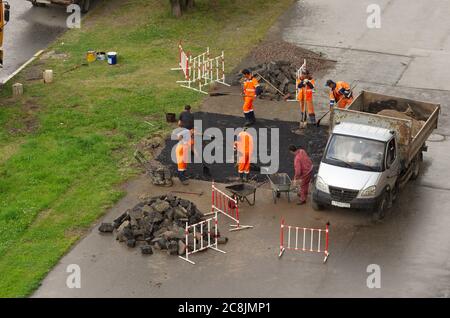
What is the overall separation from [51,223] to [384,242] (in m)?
8.07

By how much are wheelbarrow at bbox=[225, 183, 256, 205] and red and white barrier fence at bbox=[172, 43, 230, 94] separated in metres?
7.88

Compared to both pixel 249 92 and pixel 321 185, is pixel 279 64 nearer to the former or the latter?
pixel 249 92

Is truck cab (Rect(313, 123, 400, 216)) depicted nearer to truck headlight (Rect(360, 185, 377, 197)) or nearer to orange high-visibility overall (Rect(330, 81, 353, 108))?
truck headlight (Rect(360, 185, 377, 197))

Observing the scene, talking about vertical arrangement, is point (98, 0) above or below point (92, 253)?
above

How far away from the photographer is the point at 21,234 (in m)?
23.1

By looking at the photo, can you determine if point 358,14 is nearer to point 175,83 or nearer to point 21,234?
point 175,83

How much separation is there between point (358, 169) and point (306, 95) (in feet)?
19.0

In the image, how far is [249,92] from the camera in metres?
28.4

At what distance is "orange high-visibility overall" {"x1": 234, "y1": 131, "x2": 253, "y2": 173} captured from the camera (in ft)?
82.0

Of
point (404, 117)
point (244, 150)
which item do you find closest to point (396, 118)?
point (404, 117)

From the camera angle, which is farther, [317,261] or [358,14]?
[358,14]
